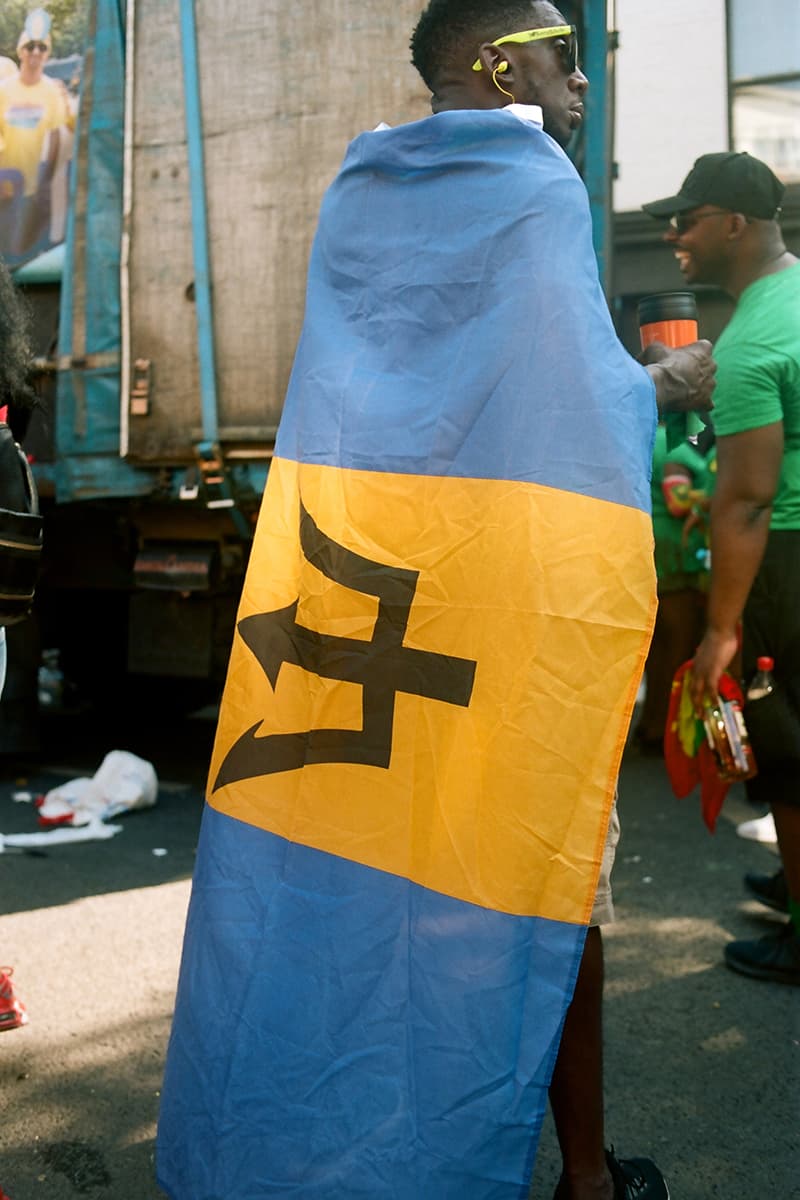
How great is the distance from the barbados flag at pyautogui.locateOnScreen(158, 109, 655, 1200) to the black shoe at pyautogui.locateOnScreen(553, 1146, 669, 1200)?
20.5 inches

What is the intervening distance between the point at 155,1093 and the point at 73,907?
136cm

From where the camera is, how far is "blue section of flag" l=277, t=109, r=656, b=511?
1.88 meters

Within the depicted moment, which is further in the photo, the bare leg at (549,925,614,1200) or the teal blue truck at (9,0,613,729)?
the teal blue truck at (9,0,613,729)

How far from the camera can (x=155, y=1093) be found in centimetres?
282

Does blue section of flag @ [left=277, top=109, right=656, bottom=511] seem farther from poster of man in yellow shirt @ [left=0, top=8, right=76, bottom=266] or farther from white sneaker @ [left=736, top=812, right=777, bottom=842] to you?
poster of man in yellow shirt @ [left=0, top=8, right=76, bottom=266]

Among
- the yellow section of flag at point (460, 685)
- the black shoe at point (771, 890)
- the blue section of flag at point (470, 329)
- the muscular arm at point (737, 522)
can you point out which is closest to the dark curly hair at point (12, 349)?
the blue section of flag at point (470, 329)

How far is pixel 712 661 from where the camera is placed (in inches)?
125

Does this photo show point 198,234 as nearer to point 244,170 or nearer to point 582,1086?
point 244,170

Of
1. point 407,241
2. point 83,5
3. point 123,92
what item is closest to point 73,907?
point 407,241

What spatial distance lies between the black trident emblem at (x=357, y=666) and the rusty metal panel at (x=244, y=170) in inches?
116

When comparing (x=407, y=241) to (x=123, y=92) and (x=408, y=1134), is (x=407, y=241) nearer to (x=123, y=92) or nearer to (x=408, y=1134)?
(x=408, y=1134)

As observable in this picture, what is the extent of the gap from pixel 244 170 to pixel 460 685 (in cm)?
362

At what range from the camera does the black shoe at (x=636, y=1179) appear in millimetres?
2230

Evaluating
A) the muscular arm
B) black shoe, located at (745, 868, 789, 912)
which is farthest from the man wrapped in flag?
black shoe, located at (745, 868, 789, 912)
